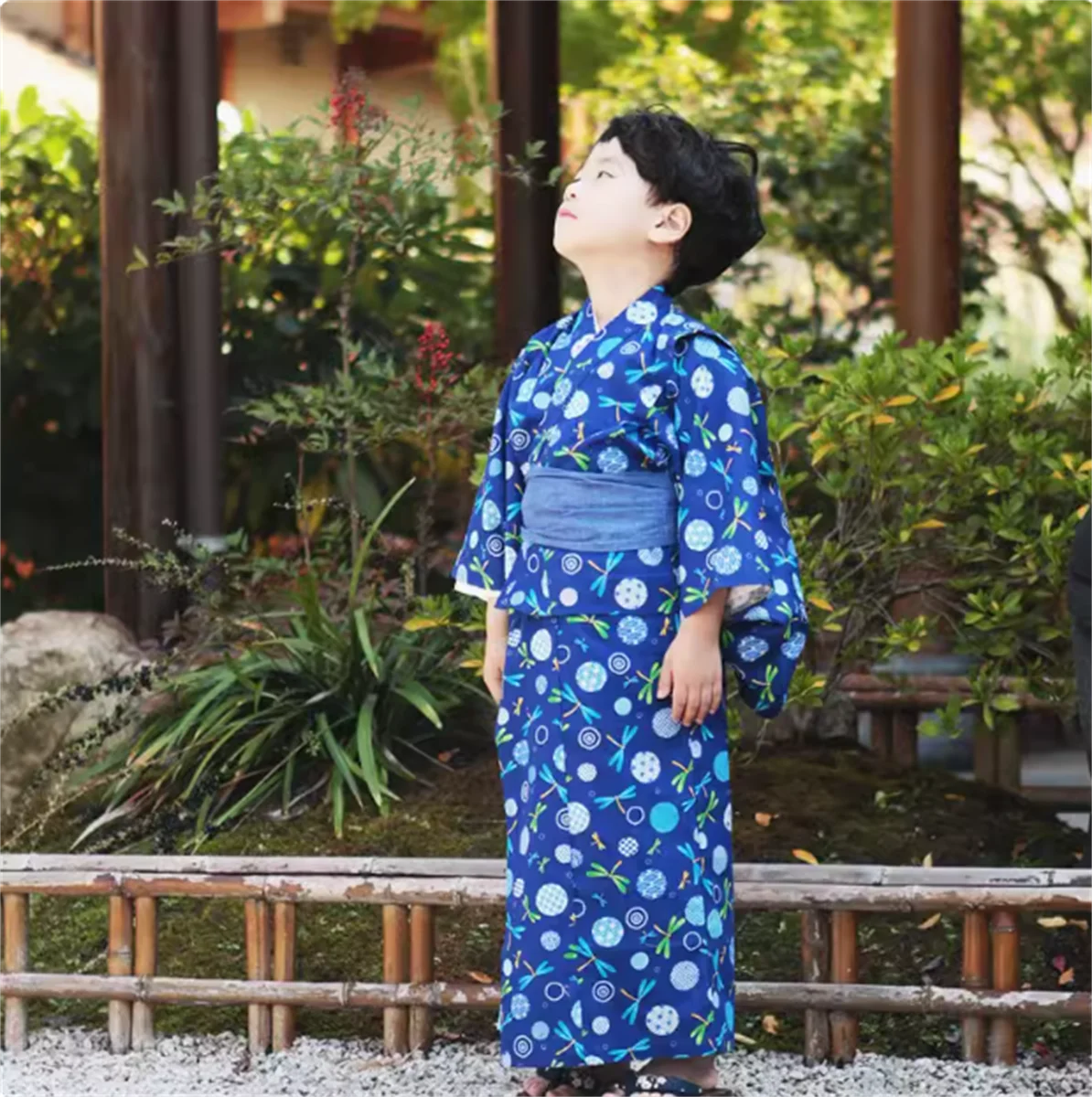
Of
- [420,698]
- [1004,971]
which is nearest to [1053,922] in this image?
[1004,971]

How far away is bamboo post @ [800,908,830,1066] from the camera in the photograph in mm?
4016

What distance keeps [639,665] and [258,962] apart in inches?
51.6

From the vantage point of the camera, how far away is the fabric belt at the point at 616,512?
129 inches

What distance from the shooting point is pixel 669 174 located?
340 cm

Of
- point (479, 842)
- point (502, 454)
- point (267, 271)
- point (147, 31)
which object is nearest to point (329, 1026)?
point (479, 842)

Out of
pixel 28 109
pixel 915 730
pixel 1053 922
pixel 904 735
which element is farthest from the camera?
pixel 28 109

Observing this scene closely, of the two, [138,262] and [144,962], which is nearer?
[144,962]

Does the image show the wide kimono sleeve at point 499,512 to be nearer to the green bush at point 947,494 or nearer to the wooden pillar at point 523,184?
the green bush at point 947,494

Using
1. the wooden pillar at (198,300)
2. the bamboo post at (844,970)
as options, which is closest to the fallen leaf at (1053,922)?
the bamboo post at (844,970)

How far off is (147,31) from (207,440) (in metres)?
1.14

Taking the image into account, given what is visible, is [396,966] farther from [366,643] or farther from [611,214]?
[611,214]

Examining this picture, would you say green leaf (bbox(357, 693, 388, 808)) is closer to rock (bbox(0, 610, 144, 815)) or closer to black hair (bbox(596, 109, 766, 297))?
rock (bbox(0, 610, 144, 815))

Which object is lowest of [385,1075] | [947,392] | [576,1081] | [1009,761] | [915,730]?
[385,1075]

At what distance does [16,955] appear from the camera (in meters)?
4.27
